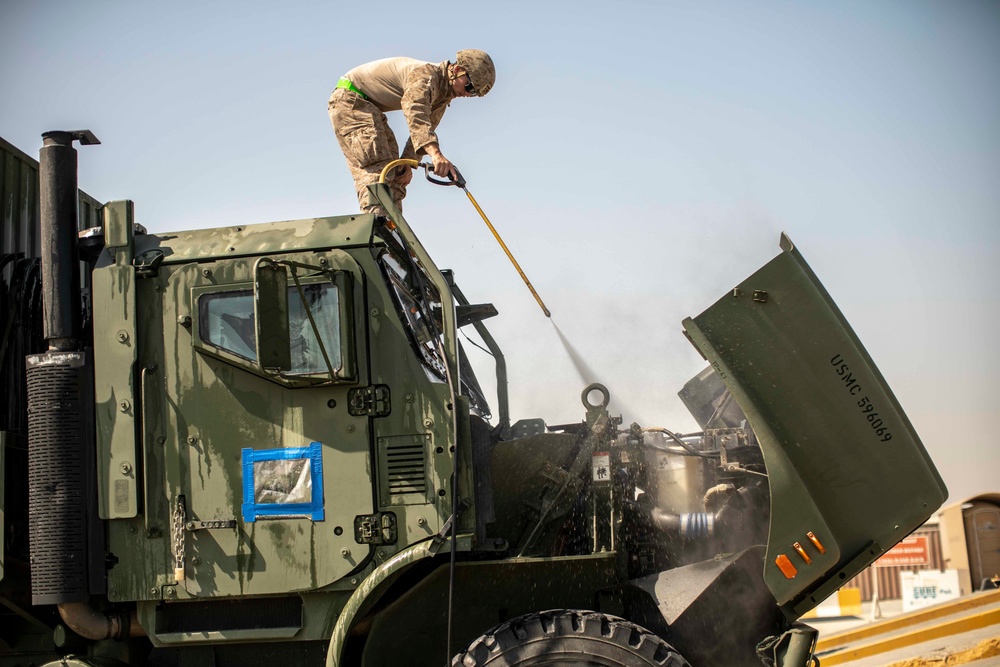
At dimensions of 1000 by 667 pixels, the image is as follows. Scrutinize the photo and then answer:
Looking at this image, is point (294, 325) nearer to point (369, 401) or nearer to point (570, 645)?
point (369, 401)

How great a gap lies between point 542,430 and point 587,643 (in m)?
2.06

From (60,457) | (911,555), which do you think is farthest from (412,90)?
(911,555)

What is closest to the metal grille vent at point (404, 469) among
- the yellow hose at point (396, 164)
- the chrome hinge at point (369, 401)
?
the chrome hinge at point (369, 401)

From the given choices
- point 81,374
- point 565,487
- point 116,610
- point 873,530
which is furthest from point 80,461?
point 873,530

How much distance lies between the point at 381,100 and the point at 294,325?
189 cm

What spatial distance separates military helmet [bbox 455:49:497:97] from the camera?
633 cm

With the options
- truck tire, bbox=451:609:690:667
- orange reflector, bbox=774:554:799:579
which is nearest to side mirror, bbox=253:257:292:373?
truck tire, bbox=451:609:690:667

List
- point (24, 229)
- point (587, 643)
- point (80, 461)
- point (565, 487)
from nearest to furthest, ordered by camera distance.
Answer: point (587, 643)
point (80, 461)
point (565, 487)
point (24, 229)

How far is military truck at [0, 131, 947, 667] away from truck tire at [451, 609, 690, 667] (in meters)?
0.01

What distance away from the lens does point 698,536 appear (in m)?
6.01

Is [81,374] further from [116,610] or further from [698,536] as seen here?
[698,536]

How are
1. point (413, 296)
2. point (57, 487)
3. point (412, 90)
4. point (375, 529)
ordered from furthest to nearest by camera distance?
point (412, 90)
point (413, 296)
point (57, 487)
point (375, 529)

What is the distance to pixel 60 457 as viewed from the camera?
17.1ft

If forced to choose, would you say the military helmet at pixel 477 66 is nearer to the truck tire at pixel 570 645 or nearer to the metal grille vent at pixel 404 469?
the metal grille vent at pixel 404 469
